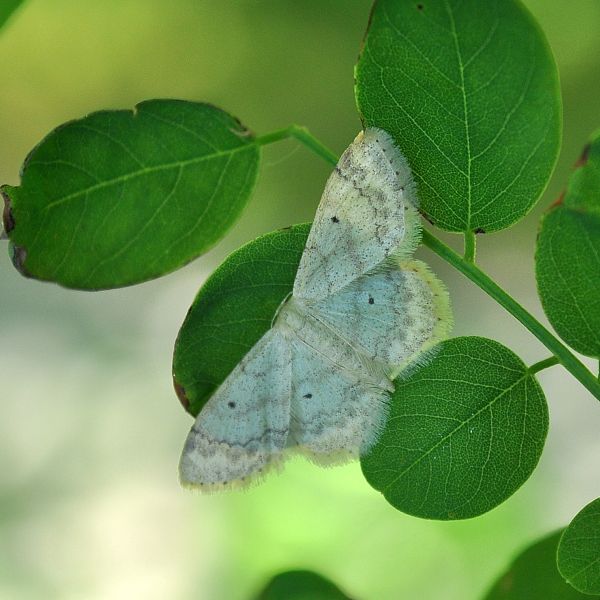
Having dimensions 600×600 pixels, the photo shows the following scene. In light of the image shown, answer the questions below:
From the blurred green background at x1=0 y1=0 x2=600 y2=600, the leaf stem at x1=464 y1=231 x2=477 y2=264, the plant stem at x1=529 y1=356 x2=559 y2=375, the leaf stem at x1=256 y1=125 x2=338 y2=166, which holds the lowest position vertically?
the blurred green background at x1=0 y1=0 x2=600 y2=600

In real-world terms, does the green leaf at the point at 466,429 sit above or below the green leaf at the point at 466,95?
below

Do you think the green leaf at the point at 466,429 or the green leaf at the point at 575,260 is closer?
the green leaf at the point at 575,260

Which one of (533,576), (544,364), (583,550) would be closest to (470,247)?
(544,364)

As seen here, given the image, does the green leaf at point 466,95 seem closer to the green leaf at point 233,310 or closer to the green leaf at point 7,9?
the green leaf at point 233,310

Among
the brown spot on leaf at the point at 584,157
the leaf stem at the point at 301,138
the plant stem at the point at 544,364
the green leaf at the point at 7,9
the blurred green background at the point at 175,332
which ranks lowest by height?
the blurred green background at the point at 175,332

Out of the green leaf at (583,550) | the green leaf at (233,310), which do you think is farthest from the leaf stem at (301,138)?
the green leaf at (583,550)

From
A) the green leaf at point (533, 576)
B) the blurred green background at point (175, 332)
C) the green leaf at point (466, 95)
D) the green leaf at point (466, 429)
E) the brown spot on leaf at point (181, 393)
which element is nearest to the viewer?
the green leaf at point (466, 95)

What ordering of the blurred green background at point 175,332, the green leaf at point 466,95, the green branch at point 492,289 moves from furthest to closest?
the blurred green background at point 175,332, the green branch at point 492,289, the green leaf at point 466,95

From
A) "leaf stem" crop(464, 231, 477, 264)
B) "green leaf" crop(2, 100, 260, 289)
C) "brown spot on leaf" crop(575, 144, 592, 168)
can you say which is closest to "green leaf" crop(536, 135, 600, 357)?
"brown spot on leaf" crop(575, 144, 592, 168)

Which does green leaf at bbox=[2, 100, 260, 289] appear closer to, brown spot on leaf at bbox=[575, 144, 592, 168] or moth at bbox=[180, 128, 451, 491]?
moth at bbox=[180, 128, 451, 491]
